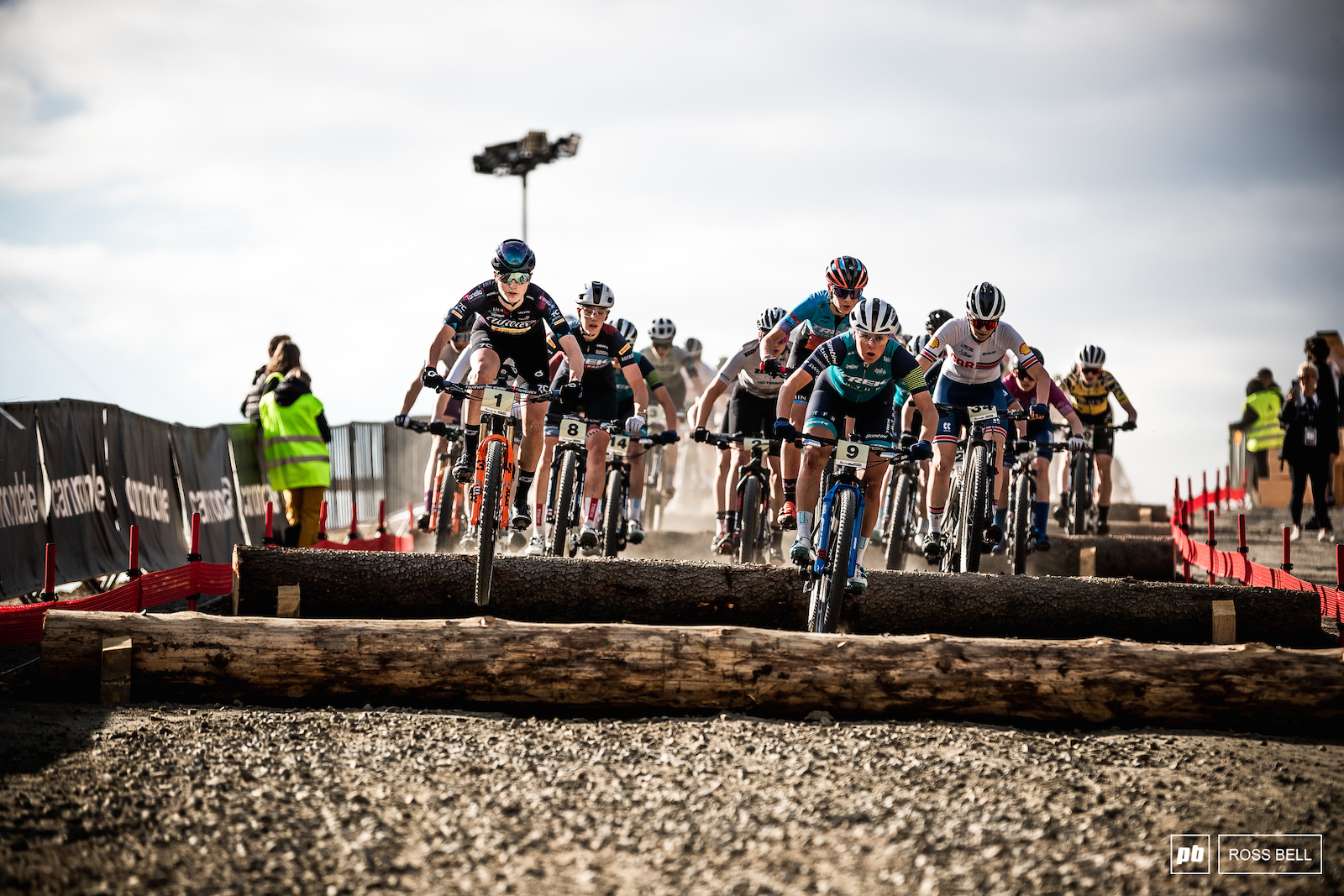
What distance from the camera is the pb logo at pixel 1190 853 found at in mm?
3859

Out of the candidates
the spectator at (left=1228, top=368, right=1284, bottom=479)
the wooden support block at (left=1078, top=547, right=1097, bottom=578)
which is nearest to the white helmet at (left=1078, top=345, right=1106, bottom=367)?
the wooden support block at (left=1078, top=547, right=1097, bottom=578)

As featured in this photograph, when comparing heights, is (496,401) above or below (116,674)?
above

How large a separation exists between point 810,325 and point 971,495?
219cm

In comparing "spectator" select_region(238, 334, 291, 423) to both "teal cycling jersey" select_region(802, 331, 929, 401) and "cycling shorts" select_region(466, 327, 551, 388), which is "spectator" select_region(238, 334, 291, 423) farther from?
"teal cycling jersey" select_region(802, 331, 929, 401)

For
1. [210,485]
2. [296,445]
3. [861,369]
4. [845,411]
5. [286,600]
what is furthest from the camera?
[210,485]

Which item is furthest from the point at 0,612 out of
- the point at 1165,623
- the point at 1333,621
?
the point at 1333,621

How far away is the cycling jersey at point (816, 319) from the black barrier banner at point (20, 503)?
6520 millimetres

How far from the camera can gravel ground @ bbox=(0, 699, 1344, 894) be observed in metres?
3.75

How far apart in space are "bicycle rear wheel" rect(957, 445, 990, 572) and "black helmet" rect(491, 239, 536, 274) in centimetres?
386

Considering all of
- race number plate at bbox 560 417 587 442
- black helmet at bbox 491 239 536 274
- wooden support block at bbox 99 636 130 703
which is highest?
black helmet at bbox 491 239 536 274

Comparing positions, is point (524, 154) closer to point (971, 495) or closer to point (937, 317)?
point (937, 317)

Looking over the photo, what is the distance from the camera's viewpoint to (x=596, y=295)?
10.2 meters

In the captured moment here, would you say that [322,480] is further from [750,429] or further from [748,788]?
[748,788]

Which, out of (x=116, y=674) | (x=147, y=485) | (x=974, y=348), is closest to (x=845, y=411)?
(x=974, y=348)
